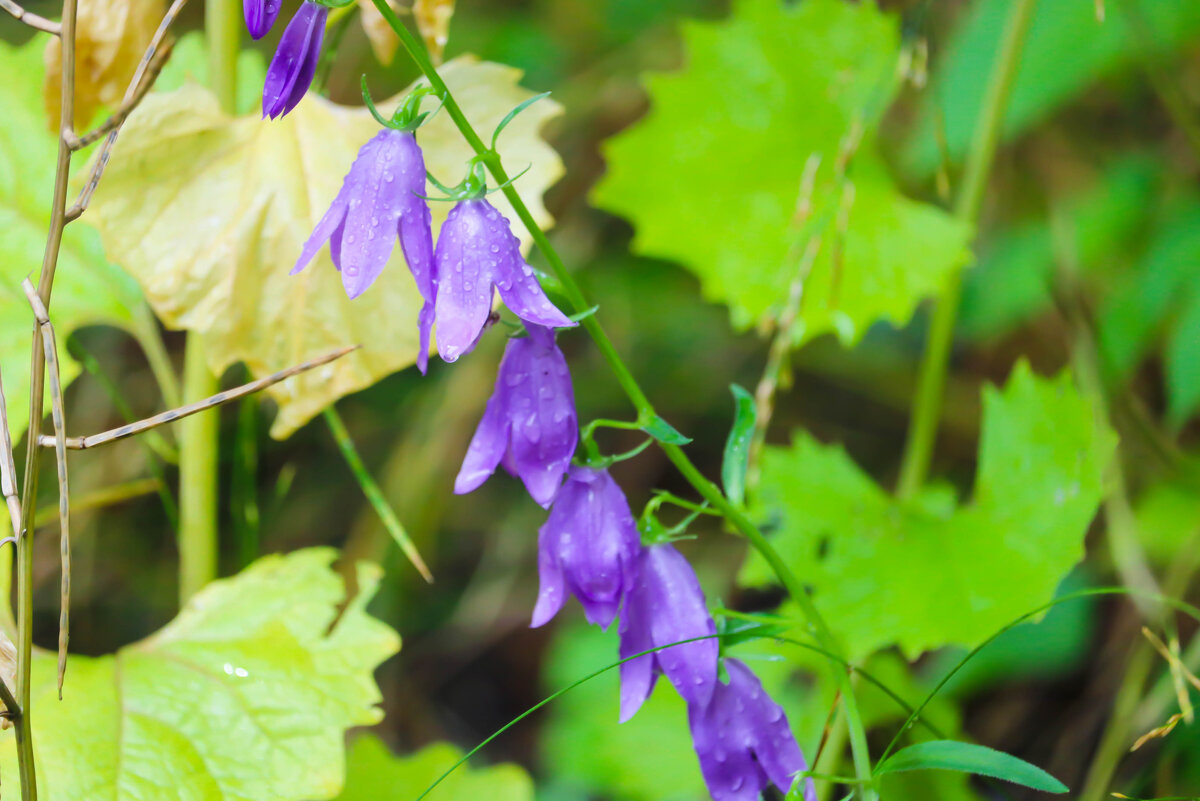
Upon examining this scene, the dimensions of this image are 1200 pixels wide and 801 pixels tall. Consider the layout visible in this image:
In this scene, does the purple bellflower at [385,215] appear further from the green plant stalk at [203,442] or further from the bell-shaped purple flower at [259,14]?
the green plant stalk at [203,442]

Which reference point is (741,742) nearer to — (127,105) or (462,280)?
(462,280)

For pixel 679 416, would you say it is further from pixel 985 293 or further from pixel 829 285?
pixel 829 285

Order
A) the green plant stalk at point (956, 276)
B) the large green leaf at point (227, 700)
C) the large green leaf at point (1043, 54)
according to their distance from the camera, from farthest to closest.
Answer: the large green leaf at point (1043, 54)
the green plant stalk at point (956, 276)
the large green leaf at point (227, 700)

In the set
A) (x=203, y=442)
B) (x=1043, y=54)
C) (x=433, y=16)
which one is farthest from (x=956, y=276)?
(x=203, y=442)

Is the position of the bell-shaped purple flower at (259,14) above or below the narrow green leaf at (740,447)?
above

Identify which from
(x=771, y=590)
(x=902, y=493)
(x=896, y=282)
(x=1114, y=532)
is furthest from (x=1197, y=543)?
(x=771, y=590)

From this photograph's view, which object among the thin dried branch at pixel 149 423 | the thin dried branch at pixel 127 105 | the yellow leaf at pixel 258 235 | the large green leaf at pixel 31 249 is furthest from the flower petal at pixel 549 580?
the large green leaf at pixel 31 249
